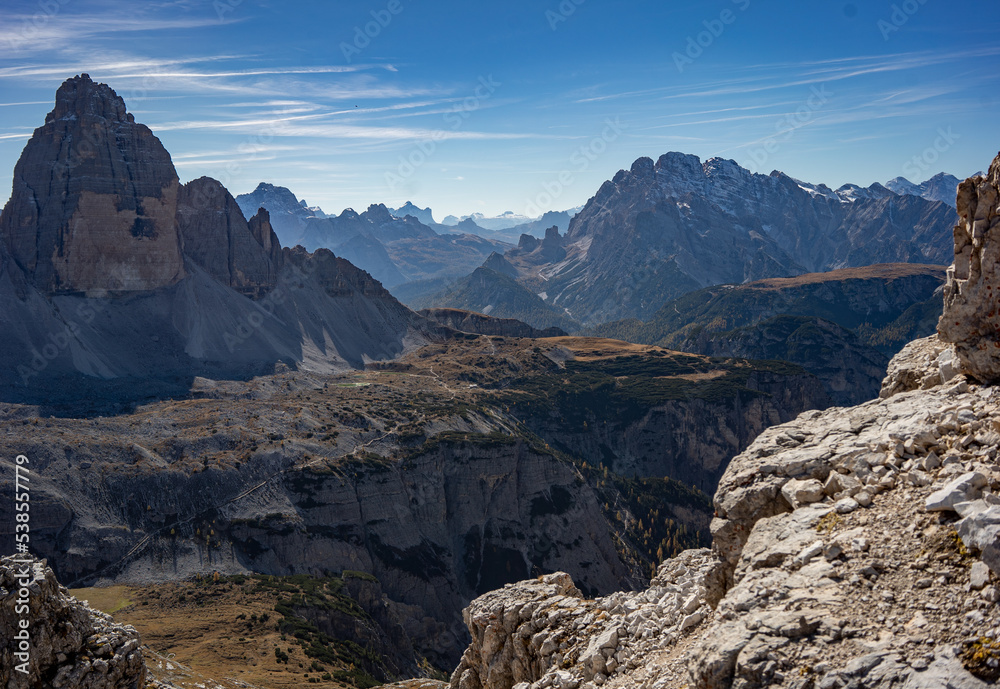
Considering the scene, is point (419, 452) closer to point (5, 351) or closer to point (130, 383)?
point (130, 383)

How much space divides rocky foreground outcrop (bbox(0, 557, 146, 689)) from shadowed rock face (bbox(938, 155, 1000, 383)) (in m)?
24.7

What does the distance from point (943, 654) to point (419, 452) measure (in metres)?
94.7

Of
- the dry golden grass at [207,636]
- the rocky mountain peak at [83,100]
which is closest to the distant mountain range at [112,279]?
the rocky mountain peak at [83,100]

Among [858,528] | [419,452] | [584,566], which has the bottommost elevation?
[584,566]

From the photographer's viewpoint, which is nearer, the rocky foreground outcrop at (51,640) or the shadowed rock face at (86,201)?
the rocky foreground outcrop at (51,640)

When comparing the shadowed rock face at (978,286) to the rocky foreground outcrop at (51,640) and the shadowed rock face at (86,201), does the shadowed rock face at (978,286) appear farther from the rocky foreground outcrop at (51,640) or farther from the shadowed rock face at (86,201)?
the shadowed rock face at (86,201)

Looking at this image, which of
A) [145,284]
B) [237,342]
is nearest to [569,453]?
[237,342]

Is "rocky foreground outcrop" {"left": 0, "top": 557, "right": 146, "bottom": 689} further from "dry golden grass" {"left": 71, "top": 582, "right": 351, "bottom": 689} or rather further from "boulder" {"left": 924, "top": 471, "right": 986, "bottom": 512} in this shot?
"boulder" {"left": 924, "top": 471, "right": 986, "bottom": 512}

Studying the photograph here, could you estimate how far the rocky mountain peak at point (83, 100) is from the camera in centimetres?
15488

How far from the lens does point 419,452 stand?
10162 cm

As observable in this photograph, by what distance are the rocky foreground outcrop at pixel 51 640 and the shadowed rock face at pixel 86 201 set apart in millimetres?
154448

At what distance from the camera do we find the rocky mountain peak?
155m

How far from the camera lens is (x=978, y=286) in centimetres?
1394

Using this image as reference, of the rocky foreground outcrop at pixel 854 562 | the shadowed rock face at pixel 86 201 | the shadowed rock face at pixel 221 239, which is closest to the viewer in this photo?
the rocky foreground outcrop at pixel 854 562
